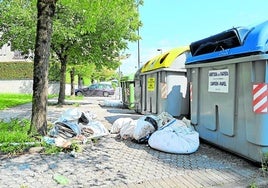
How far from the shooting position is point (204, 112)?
7246mm

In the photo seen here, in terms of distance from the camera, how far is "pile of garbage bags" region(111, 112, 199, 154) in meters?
6.46

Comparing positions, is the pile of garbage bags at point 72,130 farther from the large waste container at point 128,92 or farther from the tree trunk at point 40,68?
the large waste container at point 128,92

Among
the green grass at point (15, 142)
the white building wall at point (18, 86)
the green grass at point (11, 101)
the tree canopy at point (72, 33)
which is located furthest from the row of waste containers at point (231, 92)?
the white building wall at point (18, 86)

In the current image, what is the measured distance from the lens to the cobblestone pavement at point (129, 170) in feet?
15.4

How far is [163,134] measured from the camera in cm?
667

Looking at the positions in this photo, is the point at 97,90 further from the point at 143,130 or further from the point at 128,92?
the point at 143,130

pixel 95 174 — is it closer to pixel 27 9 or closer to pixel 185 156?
pixel 185 156

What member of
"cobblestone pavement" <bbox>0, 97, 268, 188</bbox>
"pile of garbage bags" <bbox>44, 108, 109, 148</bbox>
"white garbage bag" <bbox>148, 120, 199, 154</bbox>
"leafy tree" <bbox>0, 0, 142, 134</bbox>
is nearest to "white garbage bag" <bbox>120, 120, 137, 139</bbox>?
"pile of garbage bags" <bbox>44, 108, 109, 148</bbox>

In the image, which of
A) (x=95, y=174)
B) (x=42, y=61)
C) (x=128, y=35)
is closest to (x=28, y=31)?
(x=128, y=35)

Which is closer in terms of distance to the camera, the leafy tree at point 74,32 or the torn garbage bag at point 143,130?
the torn garbage bag at point 143,130

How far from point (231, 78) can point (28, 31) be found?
12.1 meters

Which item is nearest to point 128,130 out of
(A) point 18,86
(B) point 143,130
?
(B) point 143,130

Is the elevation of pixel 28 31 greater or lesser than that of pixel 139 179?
greater

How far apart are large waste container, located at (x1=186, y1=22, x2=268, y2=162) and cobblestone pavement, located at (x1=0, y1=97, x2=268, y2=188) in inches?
17.3
